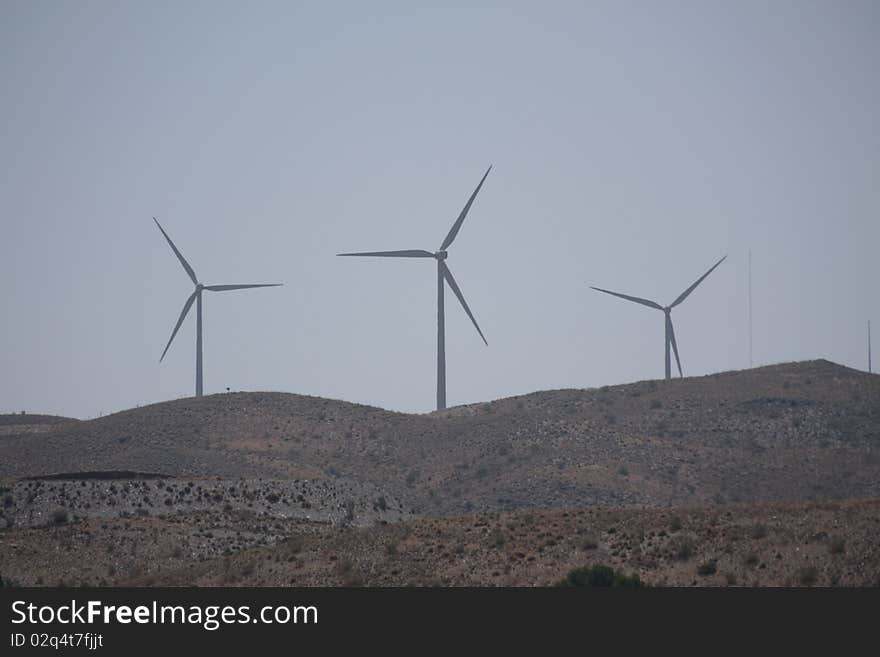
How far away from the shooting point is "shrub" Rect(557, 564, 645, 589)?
48.2m

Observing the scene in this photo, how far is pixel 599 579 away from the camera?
1913 inches

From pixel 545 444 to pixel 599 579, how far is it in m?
82.2

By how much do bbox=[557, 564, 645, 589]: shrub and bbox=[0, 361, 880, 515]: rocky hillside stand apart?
200ft

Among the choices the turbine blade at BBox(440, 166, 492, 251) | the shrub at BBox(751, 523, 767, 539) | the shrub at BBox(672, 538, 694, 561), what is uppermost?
the turbine blade at BBox(440, 166, 492, 251)

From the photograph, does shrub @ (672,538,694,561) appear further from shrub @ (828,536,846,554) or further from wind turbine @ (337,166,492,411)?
wind turbine @ (337,166,492,411)

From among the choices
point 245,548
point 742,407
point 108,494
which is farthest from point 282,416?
point 245,548

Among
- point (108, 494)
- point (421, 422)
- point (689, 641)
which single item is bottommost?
point (689, 641)

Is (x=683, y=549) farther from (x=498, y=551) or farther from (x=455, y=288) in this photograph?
(x=455, y=288)

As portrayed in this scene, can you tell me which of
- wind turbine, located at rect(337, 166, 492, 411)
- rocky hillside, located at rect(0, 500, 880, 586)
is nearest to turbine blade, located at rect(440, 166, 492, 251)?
wind turbine, located at rect(337, 166, 492, 411)

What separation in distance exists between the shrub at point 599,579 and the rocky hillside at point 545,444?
61.0m

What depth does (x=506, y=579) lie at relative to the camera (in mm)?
55000

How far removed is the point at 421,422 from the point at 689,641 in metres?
111

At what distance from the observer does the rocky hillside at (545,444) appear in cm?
11650

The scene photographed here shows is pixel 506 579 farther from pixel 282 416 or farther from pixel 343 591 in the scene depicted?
pixel 282 416
